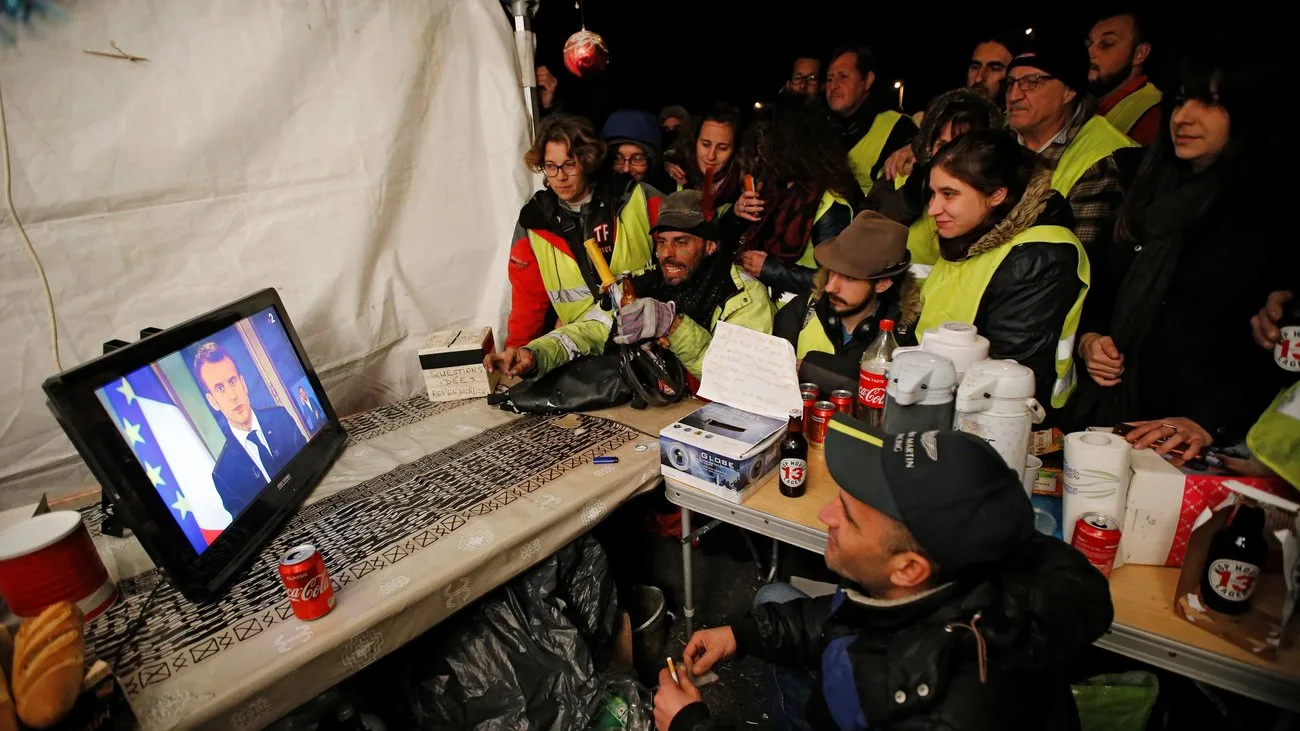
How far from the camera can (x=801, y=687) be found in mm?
1500

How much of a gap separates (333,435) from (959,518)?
2.04 m

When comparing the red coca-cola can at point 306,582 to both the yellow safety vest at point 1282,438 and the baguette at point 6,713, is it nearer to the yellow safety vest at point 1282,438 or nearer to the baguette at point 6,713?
the baguette at point 6,713

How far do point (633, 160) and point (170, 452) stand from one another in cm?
231

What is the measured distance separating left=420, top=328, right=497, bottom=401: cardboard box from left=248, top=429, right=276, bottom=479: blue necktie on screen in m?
0.74

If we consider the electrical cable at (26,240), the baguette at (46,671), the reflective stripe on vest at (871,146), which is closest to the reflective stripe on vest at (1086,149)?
the reflective stripe on vest at (871,146)

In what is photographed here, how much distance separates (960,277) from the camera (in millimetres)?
1890

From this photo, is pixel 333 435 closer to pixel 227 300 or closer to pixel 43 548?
pixel 227 300

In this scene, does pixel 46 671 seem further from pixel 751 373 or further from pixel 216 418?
pixel 751 373

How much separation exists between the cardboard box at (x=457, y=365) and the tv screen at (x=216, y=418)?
48 cm

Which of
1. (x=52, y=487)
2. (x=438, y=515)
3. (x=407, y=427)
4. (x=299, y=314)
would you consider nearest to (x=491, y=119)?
(x=299, y=314)

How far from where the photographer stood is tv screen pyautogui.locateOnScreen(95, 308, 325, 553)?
1338 mm

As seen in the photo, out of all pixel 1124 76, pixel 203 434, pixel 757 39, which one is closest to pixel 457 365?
pixel 203 434

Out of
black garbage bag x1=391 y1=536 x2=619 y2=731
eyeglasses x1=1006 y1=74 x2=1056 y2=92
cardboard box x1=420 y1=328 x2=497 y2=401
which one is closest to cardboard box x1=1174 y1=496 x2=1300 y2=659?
black garbage bag x1=391 y1=536 x2=619 y2=731

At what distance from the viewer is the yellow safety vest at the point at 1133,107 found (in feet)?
8.99
